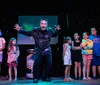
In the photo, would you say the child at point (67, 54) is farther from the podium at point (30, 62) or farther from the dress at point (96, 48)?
the podium at point (30, 62)

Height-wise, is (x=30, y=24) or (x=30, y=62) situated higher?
(x=30, y=24)

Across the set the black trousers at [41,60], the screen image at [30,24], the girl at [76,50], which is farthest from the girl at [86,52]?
the black trousers at [41,60]

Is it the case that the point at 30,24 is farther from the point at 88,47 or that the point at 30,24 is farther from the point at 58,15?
the point at 88,47

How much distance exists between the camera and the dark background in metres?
10.9

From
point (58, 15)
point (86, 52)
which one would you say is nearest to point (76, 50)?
point (86, 52)

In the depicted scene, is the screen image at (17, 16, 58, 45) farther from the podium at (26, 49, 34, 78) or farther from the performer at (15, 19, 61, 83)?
the performer at (15, 19, 61, 83)

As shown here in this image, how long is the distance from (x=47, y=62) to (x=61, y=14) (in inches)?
112

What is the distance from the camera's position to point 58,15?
35.9 feet

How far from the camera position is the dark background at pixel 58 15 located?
35.7ft

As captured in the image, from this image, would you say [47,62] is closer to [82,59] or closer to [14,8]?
[82,59]

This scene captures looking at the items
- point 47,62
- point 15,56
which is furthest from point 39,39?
point 15,56

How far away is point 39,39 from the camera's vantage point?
8625 mm

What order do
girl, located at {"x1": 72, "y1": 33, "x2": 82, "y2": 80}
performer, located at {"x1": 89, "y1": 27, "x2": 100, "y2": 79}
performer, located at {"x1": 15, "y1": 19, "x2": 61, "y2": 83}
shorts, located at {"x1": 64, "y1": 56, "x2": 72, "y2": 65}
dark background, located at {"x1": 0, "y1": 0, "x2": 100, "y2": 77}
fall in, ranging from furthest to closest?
dark background, located at {"x1": 0, "y1": 0, "x2": 100, "y2": 77} < performer, located at {"x1": 89, "y1": 27, "x2": 100, "y2": 79} < girl, located at {"x1": 72, "y1": 33, "x2": 82, "y2": 80} < shorts, located at {"x1": 64, "y1": 56, "x2": 72, "y2": 65} < performer, located at {"x1": 15, "y1": 19, "x2": 61, "y2": 83}

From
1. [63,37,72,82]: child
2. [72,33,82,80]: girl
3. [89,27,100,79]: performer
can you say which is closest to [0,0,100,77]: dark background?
[89,27,100,79]: performer
